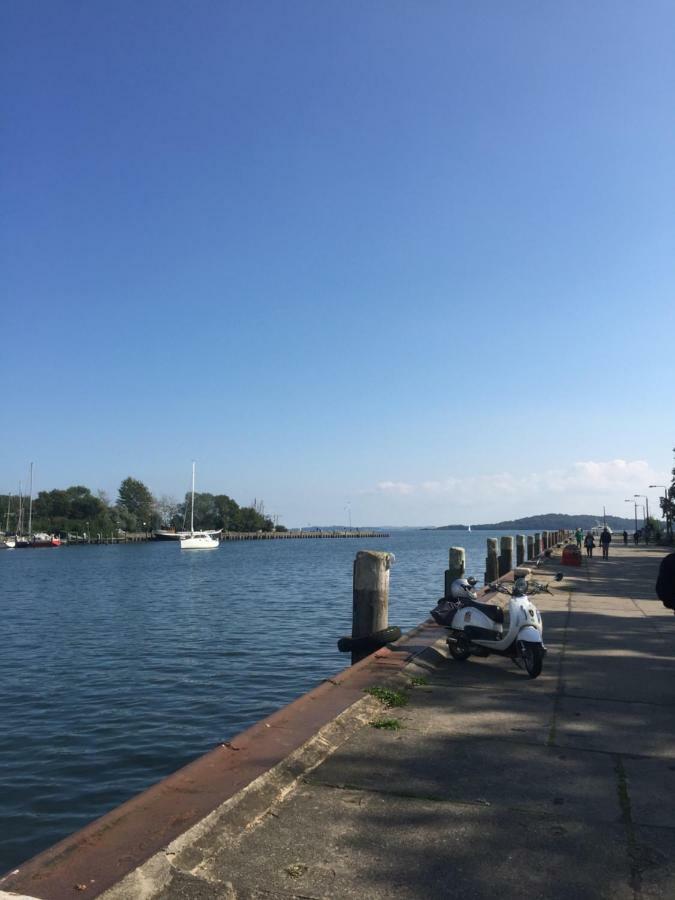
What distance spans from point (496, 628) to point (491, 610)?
25 centimetres

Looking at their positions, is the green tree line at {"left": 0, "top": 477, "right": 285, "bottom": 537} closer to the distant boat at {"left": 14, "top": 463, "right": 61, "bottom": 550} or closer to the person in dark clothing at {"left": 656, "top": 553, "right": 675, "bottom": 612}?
the distant boat at {"left": 14, "top": 463, "right": 61, "bottom": 550}

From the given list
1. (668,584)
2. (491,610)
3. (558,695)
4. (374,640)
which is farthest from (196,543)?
(668,584)

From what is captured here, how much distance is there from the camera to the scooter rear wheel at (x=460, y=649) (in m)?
9.18

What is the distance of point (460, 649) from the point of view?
9242 mm

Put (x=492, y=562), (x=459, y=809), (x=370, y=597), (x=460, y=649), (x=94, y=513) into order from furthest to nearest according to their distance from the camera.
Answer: (x=94, y=513)
(x=492, y=562)
(x=370, y=597)
(x=460, y=649)
(x=459, y=809)

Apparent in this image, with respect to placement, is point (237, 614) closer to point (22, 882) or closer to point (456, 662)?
point (456, 662)

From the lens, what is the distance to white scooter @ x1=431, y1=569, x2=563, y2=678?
8344mm

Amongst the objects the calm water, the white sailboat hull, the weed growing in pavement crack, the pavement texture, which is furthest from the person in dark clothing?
the white sailboat hull

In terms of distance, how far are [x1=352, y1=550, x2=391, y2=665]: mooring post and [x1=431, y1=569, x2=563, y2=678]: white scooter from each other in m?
1.24

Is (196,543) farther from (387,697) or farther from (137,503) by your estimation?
(387,697)

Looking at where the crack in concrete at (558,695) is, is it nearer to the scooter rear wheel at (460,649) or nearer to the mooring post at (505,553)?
the scooter rear wheel at (460,649)

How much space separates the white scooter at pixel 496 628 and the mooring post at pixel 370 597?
1235mm

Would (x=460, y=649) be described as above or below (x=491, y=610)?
below

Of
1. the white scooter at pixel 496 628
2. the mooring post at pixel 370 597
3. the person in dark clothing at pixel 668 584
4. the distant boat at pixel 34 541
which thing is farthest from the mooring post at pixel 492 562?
the distant boat at pixel 34 541
